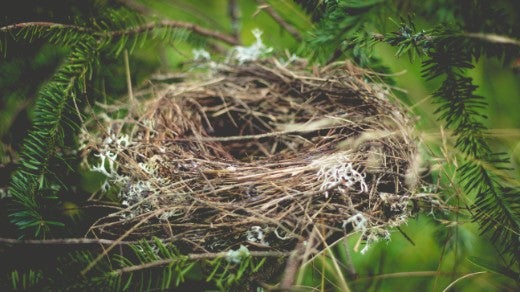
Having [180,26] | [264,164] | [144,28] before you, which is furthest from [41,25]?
[264,164]

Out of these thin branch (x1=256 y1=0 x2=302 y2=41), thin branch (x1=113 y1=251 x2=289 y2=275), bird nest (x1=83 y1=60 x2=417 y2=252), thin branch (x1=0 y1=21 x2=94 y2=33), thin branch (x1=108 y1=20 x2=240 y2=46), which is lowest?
thin branch (x1=113 y1=251 x2=289 y2=275)

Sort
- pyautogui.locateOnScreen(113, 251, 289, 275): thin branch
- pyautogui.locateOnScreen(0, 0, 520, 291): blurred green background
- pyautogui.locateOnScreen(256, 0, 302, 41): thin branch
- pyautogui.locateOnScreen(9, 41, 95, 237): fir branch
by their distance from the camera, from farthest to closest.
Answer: pyautogui.locateOnScreen(256, 0, 302, 41): thin branch → pyautogui.locateOnScreen(0, 0, 520, 291): blurred green background → pyautogui.locateOnScreen(9, 41, 95, 237): fir branch → pyautogui.locateOnScreen(113, 251, 289, 275): thin branch

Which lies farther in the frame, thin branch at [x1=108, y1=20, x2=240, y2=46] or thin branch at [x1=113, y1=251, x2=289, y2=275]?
thin branch at [x1=108, y1=20, x2=240, y2=46]

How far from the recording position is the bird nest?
0.81 meters

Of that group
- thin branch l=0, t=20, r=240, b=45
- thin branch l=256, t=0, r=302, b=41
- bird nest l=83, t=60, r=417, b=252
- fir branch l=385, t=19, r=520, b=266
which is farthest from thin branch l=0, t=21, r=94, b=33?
fir branch l=385, t=19, r=520, b=266

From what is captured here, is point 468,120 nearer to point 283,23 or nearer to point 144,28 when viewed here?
point 283,23

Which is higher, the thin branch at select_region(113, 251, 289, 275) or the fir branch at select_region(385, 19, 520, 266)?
the fir branch at select_region(385, 19, 520, 266)

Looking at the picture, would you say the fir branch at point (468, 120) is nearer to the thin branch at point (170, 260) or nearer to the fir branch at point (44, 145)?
the thin branch at point (170, 260)

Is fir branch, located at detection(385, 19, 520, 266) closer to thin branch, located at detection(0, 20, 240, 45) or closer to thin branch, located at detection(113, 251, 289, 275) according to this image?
→ thin branch, located at detection(113, 251, 289, 275)

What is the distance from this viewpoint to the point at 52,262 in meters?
0.83

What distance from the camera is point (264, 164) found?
3.34 feet

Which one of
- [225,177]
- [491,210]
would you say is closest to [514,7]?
[491,210]

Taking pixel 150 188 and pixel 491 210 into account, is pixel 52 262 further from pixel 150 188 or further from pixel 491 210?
pixel 491 210

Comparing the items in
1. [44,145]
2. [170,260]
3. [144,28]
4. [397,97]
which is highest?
[144,28]
